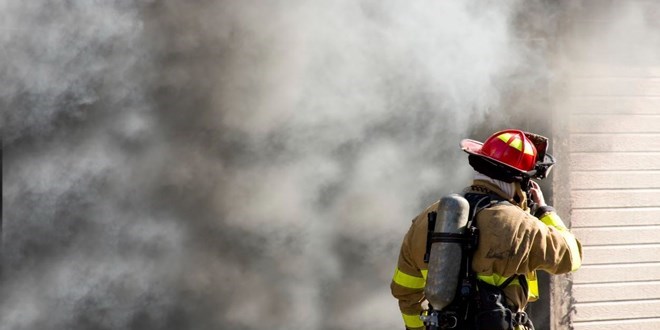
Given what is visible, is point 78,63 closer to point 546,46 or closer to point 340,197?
point 340,197

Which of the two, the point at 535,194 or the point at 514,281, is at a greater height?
the point at 535,194

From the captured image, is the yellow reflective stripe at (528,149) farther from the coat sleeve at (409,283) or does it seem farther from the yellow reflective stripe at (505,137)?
the coat sleeve at (409,283)

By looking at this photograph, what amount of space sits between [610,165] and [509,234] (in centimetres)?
345

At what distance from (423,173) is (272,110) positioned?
1.25 metres

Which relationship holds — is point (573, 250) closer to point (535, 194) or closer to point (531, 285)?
point (531, 285)

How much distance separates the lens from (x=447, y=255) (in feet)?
11.9

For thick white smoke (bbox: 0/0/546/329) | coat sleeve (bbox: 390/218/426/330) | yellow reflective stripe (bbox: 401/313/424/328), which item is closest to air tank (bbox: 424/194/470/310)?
coat sleeve (bbox: 390/218/426/330)

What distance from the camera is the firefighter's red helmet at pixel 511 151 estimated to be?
152 inches

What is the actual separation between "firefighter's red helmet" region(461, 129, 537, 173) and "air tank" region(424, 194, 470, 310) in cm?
33

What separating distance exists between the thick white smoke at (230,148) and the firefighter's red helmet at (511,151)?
2.25 metres

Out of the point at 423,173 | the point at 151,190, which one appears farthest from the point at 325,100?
the point at 151,190

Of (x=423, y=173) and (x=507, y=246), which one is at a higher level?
(x=423, y=173)

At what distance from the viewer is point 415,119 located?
20.5 feet

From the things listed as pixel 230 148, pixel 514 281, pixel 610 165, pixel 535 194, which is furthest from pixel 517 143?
pixel 610 165
